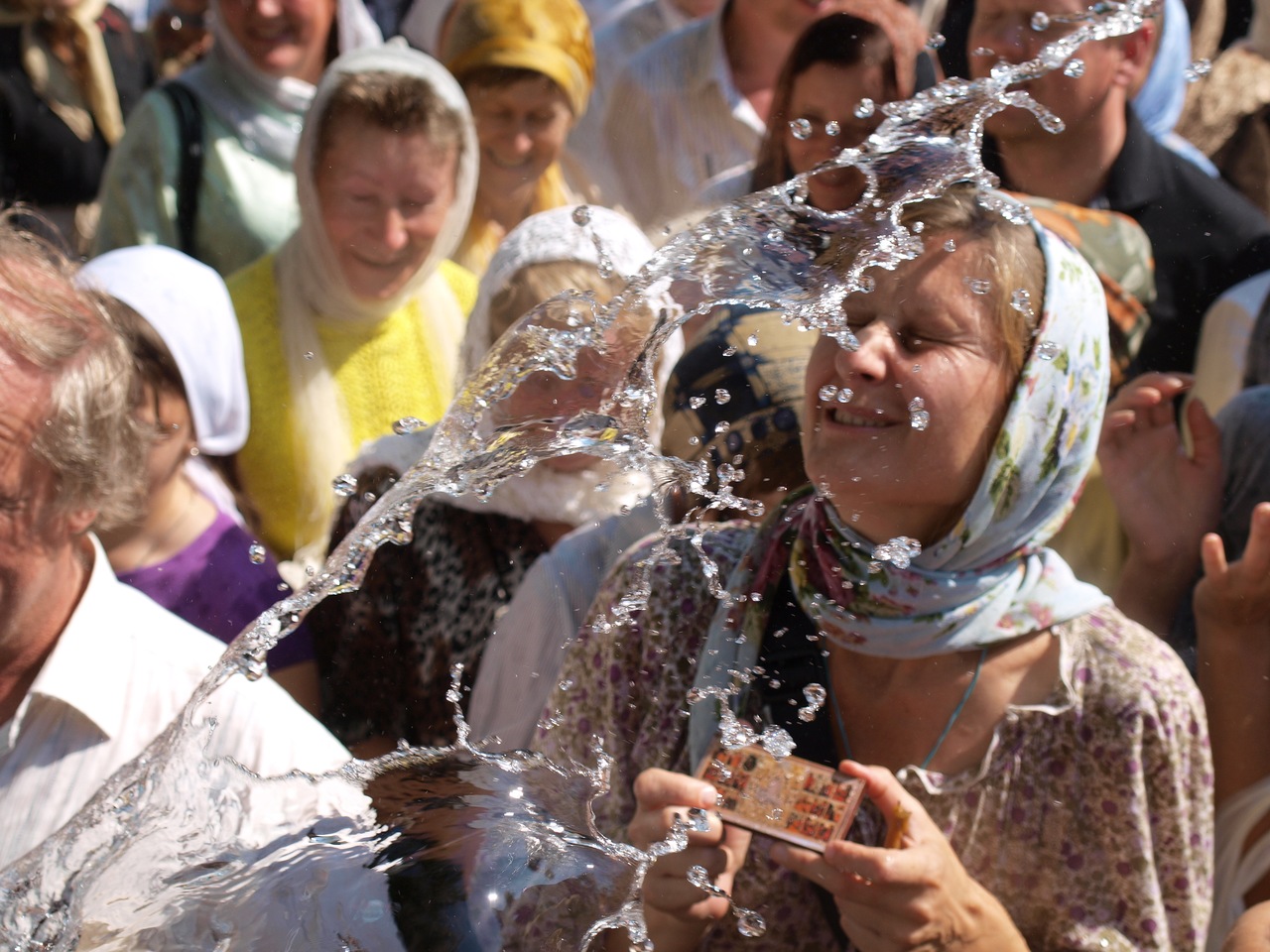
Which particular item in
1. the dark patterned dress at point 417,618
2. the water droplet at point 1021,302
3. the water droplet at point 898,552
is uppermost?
the water droplet at point 1021,302

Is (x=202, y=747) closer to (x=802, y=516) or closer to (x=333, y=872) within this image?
(x=333, y=872)

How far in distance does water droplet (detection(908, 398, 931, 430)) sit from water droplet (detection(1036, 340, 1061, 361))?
151 millimetres

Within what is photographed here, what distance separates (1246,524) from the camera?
6.67ft

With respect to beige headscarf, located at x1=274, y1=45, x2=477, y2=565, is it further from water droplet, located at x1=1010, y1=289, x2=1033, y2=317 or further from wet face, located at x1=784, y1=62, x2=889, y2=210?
water droplet, located at x1=1010, y1=289, x2=1033, y2=317

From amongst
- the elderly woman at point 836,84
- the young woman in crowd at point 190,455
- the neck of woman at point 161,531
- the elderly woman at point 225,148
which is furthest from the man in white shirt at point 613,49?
the neck of woman at point 161,531

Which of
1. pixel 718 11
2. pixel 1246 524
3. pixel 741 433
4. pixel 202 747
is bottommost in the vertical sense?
pixel 1246 524

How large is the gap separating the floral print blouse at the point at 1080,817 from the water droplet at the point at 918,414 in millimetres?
310

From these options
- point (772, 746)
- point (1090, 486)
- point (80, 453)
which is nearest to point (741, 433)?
point (772, 746)

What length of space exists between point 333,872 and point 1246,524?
4.58ft

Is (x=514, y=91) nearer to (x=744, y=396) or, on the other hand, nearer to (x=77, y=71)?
(x=77, y=71)

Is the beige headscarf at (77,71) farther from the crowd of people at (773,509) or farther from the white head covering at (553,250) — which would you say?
the white head covering at (553,250)

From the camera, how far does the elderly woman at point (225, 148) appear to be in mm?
3148

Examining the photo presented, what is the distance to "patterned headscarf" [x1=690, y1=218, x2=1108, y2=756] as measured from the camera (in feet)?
5.41

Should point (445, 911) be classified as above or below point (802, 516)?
below
